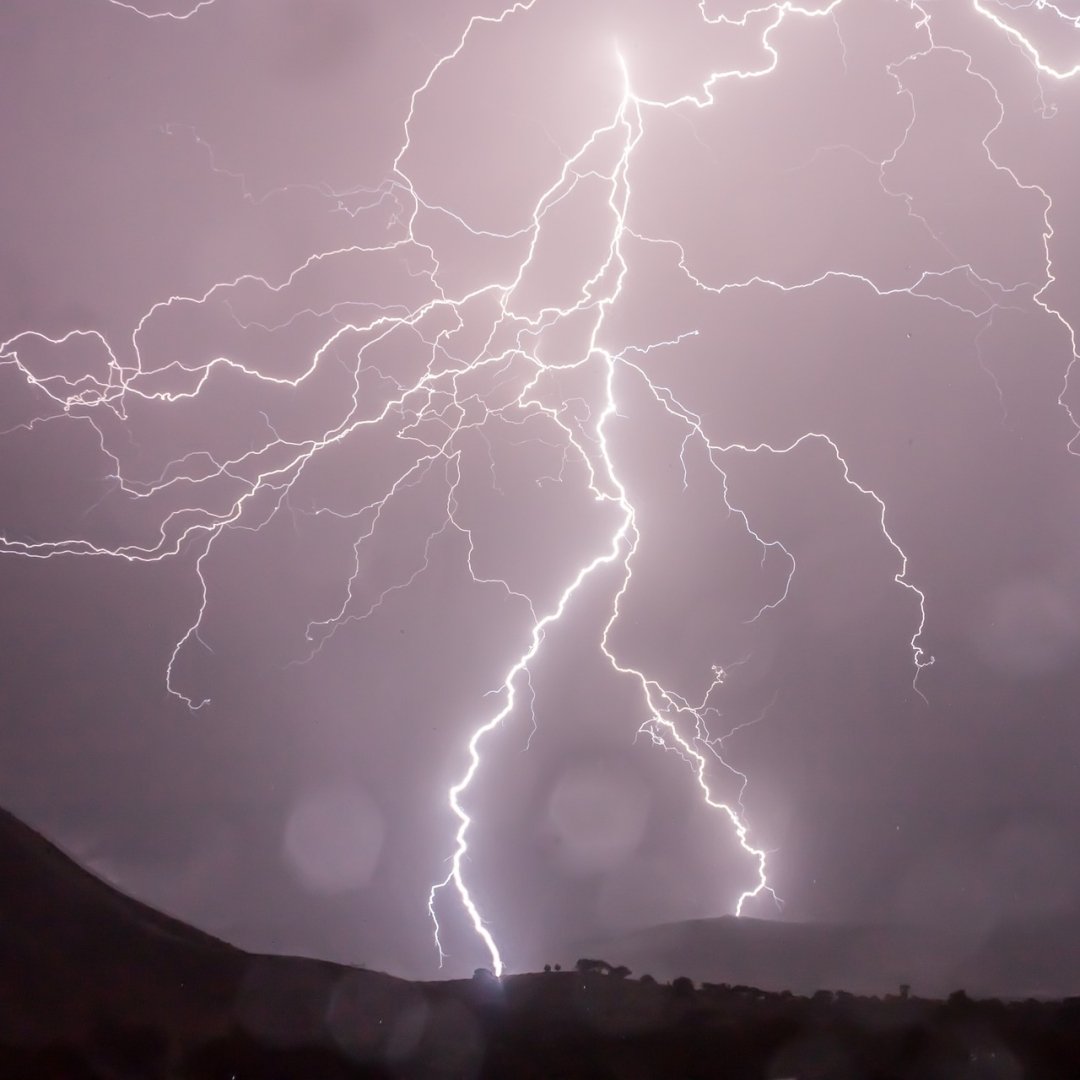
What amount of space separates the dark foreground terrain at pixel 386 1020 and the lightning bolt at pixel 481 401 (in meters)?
0.27

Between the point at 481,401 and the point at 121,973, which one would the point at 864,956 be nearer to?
the point at 481,401

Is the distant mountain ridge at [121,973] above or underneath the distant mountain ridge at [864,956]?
underneath

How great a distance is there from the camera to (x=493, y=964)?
2.43 m

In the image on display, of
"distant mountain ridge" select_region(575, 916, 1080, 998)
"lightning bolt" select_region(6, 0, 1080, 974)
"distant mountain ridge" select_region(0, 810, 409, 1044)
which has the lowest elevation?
"distant mountain ridge" select_region(0, 810, 409, 1044)

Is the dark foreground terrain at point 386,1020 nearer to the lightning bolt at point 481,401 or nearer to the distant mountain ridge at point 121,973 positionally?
the distant mountain ridge at point 121,973

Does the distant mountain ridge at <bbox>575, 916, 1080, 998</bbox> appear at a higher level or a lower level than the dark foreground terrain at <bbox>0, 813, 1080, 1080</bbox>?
higher

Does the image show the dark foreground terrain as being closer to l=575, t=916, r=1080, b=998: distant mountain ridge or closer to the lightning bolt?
l=575, t=916, r=1080, b=998: distant mountain ridge

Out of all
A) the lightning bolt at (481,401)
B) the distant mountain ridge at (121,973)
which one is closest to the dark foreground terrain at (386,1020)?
the distant mountain ridge at (121,973)

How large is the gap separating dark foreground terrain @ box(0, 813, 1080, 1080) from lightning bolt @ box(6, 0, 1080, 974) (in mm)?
272

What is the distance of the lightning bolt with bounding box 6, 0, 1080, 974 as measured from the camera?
7.34 ft

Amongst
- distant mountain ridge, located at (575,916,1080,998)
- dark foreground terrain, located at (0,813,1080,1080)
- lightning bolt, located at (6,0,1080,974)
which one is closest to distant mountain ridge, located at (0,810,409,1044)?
dark foreground terrain, located at (0,813,1080,1080)

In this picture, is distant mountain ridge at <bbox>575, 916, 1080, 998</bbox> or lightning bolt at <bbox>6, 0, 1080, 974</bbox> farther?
distant mountain ridge at <bbox>575, 916, 1080, 998</bbox>

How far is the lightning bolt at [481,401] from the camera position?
7.34ft

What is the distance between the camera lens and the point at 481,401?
2340 millimetres
